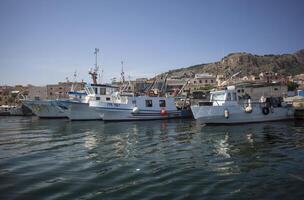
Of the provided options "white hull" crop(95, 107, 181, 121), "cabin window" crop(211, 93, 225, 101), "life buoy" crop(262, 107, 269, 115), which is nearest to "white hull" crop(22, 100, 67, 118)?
"white hull" crop(95, 107, 181, 121)

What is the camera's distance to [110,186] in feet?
29.0

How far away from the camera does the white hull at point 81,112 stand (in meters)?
39.3

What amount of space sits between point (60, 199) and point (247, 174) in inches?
244

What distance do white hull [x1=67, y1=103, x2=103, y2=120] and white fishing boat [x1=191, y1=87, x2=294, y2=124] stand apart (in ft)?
54.9

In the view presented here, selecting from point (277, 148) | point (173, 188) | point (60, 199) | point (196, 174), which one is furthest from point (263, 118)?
point (60, 199)

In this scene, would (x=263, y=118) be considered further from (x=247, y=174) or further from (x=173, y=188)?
(x=173, y=188)

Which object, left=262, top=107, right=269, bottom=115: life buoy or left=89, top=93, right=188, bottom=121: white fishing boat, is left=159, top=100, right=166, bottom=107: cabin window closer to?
left=89, top=93, right=188, bottom=121: white fishing boat

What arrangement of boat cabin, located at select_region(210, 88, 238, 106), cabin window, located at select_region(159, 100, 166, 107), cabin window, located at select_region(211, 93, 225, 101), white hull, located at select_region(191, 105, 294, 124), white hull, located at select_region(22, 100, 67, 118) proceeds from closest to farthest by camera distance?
white hull, located at select_region(191, 105, 294, 124), boat cabin, located at select_region(210, 88, 238, 106), cabin window, located at select_region(211, 93, 225, 101), cabin window, located at select_region(159, 100, 166, 107), white hull, located at select_region(22, 100, 67, 118)

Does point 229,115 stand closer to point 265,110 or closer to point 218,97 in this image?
point 218,97

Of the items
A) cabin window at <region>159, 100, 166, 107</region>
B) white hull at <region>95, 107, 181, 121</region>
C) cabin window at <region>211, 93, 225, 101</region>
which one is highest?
cabin window at <region>211, 93, 225, 101</region>

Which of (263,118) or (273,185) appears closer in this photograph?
(273,185)

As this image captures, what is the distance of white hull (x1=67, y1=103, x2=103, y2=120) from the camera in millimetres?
39344

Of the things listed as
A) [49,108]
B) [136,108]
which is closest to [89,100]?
[136,108]

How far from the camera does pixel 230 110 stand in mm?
27656
